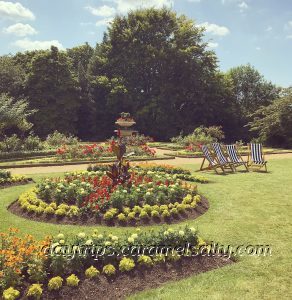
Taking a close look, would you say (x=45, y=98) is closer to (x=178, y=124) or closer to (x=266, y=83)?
(x=178, y=124)

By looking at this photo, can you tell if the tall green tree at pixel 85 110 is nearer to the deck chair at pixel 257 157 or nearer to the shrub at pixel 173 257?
the deck chair at pixel 257 157

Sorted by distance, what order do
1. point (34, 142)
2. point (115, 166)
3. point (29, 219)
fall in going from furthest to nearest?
point (34, 142) → point (115, 166) → point (29, 219)

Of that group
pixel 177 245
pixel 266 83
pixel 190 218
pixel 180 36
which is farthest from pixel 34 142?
pixel 266 83

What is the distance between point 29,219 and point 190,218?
342 cm

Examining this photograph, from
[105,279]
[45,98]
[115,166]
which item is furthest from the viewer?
[45,98]

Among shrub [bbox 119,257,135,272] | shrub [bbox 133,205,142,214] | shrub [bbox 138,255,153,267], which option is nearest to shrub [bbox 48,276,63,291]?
shrub [bbox 119,257,135,272]

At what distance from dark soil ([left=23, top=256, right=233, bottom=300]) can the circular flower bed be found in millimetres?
2057

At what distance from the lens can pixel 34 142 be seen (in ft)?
71.0

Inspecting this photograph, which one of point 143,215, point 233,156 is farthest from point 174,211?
point 233,156

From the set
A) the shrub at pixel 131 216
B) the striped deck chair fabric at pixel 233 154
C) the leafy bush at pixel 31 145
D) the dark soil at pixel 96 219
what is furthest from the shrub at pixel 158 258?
the leafy bush at pixel 31 145

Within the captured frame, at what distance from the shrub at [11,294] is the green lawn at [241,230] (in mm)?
1477

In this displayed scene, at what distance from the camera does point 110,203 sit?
25.8 feet

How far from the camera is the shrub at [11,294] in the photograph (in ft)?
14.1

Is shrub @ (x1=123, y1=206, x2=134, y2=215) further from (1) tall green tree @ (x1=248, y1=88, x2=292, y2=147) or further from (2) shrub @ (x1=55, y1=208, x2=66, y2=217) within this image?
(1) tall green tree @ (x1=248, y1=88, x2=292, y2=147)
